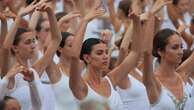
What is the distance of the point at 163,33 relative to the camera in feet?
23.1

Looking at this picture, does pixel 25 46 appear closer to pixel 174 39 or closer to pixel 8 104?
pixel 174 39

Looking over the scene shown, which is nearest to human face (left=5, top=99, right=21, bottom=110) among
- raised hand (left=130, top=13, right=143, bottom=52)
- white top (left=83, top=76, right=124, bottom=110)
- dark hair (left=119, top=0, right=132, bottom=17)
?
white top (left=83, top=76, right=124, bottom=110)

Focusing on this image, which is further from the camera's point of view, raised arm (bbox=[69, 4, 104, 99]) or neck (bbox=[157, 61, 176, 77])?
neck (bbox=[157, 61, 176, 77])

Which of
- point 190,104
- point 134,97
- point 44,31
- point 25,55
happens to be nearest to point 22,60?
point 25,55

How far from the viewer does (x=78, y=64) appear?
20.5 ft

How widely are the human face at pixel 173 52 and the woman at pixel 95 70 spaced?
278 mm

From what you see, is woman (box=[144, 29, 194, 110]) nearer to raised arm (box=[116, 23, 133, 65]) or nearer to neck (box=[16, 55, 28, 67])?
raised arm (box=[116, 23, 133, 65])

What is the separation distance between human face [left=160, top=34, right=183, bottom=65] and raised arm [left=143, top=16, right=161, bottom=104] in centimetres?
29

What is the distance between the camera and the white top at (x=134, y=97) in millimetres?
7391

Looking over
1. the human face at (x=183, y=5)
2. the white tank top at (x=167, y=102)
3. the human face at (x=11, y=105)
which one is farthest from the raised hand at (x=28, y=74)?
the human face at (x=183, y=5)

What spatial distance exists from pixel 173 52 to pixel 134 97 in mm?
749

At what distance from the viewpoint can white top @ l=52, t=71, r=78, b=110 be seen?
6.98 metres

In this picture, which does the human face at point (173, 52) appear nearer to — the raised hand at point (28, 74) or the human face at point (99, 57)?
the human face at point (99, 57)

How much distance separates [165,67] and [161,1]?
22.5 inches
